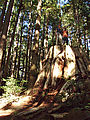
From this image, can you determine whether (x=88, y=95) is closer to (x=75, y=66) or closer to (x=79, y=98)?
(x=79, y=98)

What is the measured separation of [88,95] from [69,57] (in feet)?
9.70

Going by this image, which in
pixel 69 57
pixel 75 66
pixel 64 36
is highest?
pixel 64 36

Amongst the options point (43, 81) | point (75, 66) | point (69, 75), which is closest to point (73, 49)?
point (75, 66)

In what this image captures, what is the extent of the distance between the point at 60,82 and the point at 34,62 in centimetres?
243

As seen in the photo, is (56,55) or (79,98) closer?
(79,98)

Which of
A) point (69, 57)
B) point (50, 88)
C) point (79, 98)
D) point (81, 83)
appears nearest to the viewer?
point (79, 98)

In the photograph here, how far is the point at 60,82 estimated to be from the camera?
632cm

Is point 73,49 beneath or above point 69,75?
above

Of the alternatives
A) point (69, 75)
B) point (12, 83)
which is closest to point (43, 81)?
point (69, 75)

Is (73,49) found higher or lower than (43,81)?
higher

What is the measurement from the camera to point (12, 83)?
24.9 ft

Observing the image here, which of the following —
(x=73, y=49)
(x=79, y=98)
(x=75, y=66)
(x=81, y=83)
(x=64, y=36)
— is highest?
(x=64, y=36)

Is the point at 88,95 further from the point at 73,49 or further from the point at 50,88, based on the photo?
the point at 73,49

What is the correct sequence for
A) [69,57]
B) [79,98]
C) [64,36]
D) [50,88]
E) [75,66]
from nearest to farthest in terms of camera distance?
[79,98], [50,88], [75,66], [69,57], [64,36]
